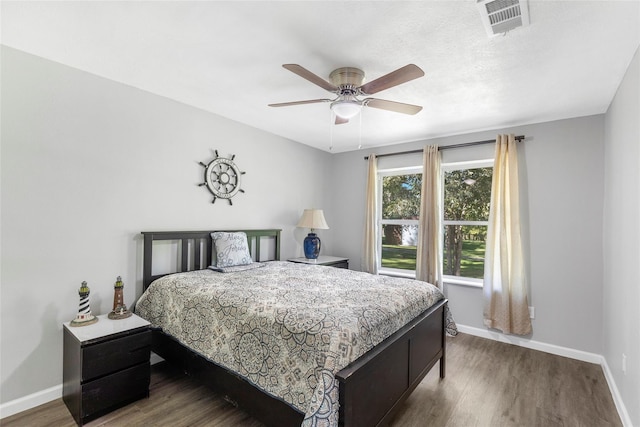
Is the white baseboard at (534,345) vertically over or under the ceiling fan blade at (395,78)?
under

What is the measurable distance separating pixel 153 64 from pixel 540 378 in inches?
163

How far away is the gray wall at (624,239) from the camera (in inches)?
73.7

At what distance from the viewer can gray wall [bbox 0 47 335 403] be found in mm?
2094

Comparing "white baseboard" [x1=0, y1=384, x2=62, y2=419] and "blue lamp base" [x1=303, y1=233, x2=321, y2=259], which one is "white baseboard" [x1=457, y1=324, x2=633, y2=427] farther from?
"white baseboard" [x1=0, y1=384, x2=62, y2=419]

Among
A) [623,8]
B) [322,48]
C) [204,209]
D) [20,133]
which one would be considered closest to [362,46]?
[322,48]

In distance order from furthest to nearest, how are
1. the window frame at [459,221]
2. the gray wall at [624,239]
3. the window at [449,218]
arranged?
1. the window at [449,218]
2. the window frame at [459,221]
3. the gray wall at [624,239]

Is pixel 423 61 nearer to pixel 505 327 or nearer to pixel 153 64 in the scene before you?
pixel 153 64

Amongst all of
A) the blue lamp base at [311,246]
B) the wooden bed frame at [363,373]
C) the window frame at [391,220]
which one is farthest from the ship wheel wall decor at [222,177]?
the window frame at [391,220]

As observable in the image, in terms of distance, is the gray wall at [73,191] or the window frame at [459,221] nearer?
the gray wall at [73,191]

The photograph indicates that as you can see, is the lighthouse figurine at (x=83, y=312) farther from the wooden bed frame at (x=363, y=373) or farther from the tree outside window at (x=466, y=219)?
the tree outside window at (x=466, y=219)

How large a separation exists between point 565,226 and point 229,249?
11.5ft

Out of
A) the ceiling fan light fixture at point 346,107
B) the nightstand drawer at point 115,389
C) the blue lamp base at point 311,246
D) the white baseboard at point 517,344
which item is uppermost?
the ceiling fan light fixture at point 346,107

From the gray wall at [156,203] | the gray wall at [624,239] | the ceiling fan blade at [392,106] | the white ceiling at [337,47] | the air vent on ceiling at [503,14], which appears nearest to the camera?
the air vent on ceiling at [503,14]

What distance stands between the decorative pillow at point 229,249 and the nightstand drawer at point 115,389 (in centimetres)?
107
